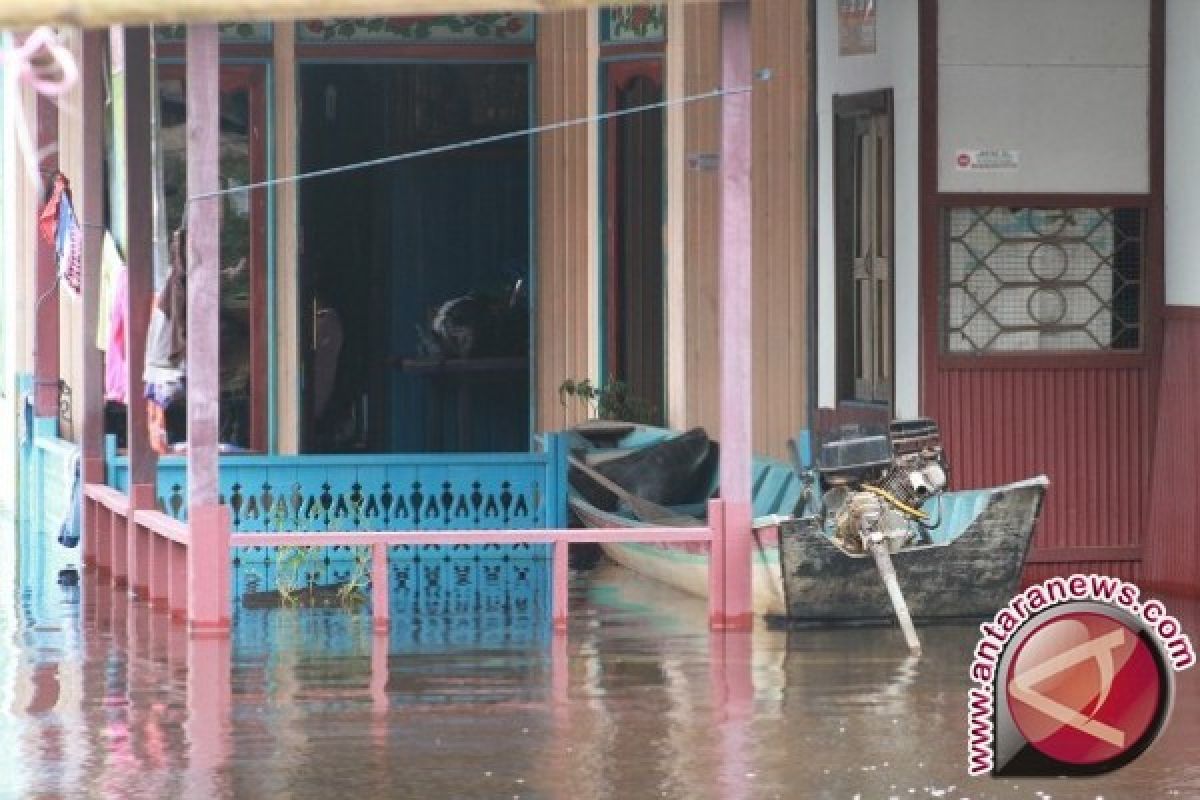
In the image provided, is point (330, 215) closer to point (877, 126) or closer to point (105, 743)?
point (877, 126)

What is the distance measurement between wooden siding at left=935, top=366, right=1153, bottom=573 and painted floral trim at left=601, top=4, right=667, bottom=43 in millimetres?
3678

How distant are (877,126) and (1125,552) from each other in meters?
2.82

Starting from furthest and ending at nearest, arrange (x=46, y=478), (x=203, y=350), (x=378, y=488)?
(x=46, y=478)
(x=378, y=488)
(x=203, y=350)

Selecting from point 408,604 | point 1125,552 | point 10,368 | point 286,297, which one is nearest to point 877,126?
point 1125,552

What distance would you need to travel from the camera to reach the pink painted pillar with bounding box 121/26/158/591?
16391 mm

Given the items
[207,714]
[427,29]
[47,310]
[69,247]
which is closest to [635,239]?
[427,29]

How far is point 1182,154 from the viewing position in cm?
1623

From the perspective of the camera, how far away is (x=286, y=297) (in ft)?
67.6

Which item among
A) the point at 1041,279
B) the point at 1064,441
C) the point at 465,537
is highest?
the point at 1041,279

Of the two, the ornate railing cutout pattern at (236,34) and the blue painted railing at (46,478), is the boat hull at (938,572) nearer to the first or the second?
the blue painted railing at (46,478)

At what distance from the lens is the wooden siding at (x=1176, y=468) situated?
632 inches

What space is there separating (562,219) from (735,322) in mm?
6142

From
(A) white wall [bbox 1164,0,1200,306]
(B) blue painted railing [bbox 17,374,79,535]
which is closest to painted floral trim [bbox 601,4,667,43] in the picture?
(A) white wall [bbox 1164,0,1200,306]

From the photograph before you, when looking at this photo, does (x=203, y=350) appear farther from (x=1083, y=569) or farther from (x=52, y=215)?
(x=52, y=215)
